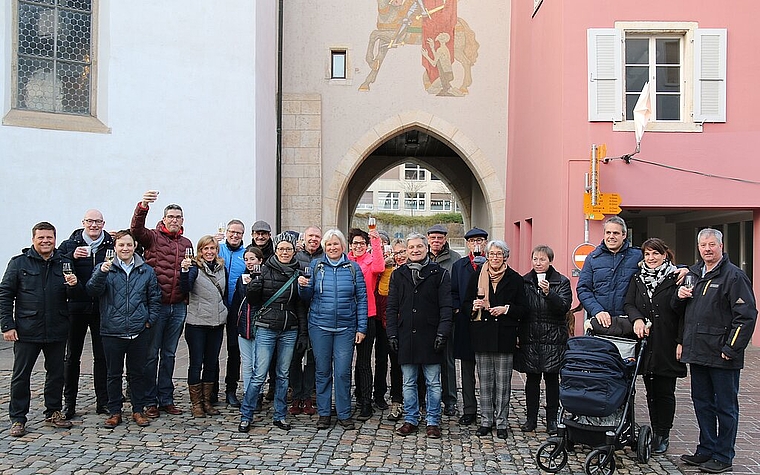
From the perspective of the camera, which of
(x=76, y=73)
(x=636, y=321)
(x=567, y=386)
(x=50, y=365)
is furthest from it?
(x=76, y=73)

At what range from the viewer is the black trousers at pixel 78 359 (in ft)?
→ 21.7

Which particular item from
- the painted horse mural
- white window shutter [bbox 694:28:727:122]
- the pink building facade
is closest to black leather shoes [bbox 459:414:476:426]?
the pink building facade

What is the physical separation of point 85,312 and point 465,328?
11.0 ft

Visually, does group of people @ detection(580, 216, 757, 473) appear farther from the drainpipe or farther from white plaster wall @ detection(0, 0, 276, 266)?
the drainpipe

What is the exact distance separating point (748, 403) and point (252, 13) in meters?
10.0

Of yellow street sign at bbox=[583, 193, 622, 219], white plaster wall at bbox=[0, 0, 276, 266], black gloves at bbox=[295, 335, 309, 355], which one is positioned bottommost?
black gloves at bbox=[295, 335, 309, 355]

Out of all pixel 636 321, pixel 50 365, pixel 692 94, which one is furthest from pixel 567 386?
pixel 692 94

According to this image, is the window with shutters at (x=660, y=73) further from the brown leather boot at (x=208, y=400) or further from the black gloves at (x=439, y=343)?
the brown leather boot at (x=208, y=400)

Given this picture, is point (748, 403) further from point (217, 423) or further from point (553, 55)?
point (553, 55)

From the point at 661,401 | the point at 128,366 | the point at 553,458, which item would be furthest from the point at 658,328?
the point at 128,366

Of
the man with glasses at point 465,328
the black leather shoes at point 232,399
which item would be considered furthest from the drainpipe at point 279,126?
the man with glasses at point 465,328

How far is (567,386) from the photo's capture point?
5.32 metres

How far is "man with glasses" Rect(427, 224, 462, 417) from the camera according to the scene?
684cm

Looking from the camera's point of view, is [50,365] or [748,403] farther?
[748,403]
